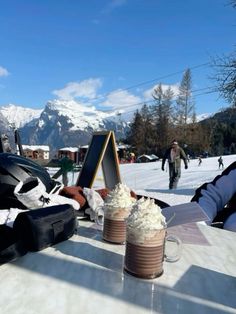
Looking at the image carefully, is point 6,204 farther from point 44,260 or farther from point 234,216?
point 234,216

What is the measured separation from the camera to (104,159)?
6.57 metres

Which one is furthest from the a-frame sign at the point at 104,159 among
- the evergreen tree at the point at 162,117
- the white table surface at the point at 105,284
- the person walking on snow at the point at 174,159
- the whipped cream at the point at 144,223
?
the evergreen tree at the point at 162,117

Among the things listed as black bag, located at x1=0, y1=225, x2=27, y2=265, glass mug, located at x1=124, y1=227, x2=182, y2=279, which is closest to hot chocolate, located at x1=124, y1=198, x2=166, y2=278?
glass mug, located at x1=124, y1=227, x2=182, y2=279

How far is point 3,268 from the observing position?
1263 mm

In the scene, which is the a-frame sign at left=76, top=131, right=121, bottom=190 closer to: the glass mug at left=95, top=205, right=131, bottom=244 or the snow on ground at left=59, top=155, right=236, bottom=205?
the snow on ground at left=59, top=155, right=236, bottom=205

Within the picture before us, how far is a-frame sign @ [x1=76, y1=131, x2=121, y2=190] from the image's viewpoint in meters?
6.35

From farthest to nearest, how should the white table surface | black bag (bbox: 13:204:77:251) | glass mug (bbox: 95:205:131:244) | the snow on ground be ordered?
the snow on ground, glass mug (bbox: 95:205:131:244), black bag (bbox: 13:204:77:251), the white table surface

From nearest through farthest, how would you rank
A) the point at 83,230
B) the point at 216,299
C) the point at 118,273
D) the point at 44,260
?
the point at 216,299
the point at 118,273
the point at 44,260
the point at 83,230

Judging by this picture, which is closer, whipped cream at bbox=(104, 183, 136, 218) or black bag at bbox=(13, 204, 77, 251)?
black bag at bbox=(13, 204, 77, 251)

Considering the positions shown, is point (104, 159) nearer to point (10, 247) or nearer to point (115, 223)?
point (115, 223)

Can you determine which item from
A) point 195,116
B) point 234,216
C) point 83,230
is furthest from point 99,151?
point 195,116

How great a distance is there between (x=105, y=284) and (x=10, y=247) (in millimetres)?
382

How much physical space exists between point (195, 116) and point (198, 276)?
60221mm

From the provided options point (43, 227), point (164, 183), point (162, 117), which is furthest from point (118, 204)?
point (162, 117)
